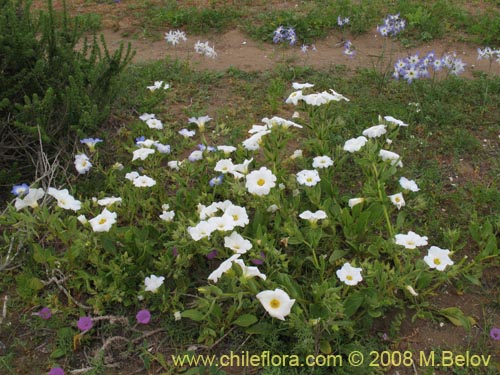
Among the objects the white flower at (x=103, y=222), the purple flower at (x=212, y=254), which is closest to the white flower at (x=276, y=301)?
the purple flower at (x=212, y=254)

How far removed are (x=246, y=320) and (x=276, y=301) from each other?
0.92ft

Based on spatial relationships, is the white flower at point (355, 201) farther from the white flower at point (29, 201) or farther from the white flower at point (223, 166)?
the white flower at point (29, 201)

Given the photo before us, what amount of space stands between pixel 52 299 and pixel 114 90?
160cm

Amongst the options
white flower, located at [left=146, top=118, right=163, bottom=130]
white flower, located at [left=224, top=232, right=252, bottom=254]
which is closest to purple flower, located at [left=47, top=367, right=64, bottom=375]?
white flower, located at [left=224, top=232, right=252, bottom=254]

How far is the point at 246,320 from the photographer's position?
2.33m

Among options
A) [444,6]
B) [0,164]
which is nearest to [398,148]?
[0,164]

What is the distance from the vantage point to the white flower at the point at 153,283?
2.46 metres

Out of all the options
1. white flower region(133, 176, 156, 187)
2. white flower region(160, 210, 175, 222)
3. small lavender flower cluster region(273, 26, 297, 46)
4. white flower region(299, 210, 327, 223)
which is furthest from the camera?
small lavender flower cluster region(273, 26, 297, 46)

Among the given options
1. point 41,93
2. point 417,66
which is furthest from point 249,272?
point 417,66

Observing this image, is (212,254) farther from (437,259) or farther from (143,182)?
(437,259)

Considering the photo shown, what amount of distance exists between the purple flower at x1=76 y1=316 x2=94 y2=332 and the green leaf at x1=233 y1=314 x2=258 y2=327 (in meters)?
0.69

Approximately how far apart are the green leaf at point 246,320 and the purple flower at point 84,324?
2.26 feet

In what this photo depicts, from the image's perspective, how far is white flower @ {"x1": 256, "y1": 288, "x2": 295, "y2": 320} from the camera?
2.09m

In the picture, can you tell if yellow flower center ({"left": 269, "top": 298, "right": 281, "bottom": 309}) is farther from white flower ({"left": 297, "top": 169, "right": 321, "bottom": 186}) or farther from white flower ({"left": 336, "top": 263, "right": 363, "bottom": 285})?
white flower ({"left": 297, "top": 169, "right": 321, "bottom": 186})
